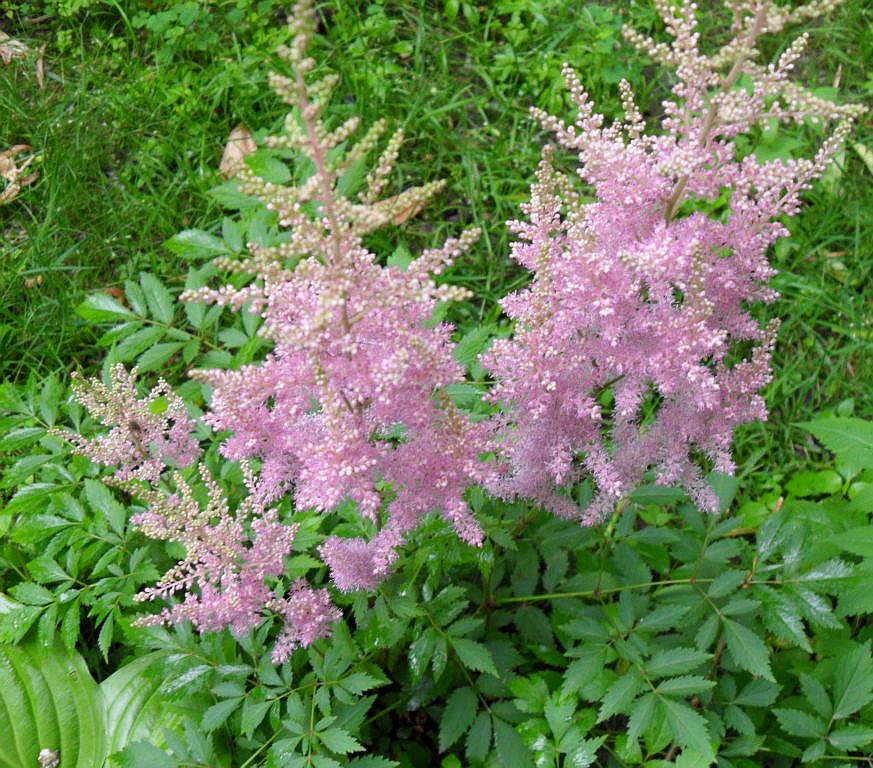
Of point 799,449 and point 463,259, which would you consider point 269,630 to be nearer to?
point 463,259

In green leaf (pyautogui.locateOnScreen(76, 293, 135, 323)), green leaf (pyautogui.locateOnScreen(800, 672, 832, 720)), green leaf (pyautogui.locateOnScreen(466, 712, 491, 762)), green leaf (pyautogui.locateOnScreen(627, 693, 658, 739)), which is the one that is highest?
green leaf (pyautogui.locateOnScreen(76, 293, 135, 323))

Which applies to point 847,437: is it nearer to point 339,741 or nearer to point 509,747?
point 509,747

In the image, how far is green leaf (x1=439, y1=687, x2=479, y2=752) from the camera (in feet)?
8.20

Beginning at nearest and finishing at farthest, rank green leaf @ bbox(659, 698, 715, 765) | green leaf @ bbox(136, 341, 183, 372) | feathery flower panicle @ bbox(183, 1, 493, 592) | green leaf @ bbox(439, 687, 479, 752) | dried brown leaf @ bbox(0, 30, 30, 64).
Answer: feathery flower panicle @ bbox(183, 1, 493, 592), green leaf @ bbox(659, 698, 715, 765), green leaf @ bbox(439, 687, 479, 752), green leaf @ bbox(136, 341, 183, 372), dried brown leaf @ bbox(0, 30, 30, 64)

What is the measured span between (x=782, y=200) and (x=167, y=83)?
157 inches

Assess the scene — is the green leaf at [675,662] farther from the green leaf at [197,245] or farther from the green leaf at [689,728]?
the green leaf at [197,245]

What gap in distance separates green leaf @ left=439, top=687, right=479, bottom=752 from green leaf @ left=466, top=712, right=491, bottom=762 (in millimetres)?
24

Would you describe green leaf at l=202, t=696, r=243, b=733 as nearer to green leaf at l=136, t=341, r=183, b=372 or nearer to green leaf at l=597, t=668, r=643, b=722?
green leaf at l=597, t=668, r=643, b=722

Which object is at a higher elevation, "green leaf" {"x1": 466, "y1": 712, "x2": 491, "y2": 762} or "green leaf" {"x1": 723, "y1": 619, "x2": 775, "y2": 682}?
"green leaf" {"x1": 723, "y1": 619, "x2": 775, "y2": 682}

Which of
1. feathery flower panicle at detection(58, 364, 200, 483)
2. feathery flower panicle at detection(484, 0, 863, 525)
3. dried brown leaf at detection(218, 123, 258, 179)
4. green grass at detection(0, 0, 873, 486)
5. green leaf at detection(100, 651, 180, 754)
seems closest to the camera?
feathery flower panicle at detection(484, 0, 863, 525)

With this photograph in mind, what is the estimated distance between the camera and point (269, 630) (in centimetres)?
268

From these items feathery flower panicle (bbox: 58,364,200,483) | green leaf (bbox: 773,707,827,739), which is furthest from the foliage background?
feathery flower panicle (bbox: 58,364,200,483)

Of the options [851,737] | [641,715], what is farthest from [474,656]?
[851,737]

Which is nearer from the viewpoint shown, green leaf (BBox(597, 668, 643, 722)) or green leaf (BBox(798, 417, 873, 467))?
green leaf (BBox(597, 668, 643, 722))
